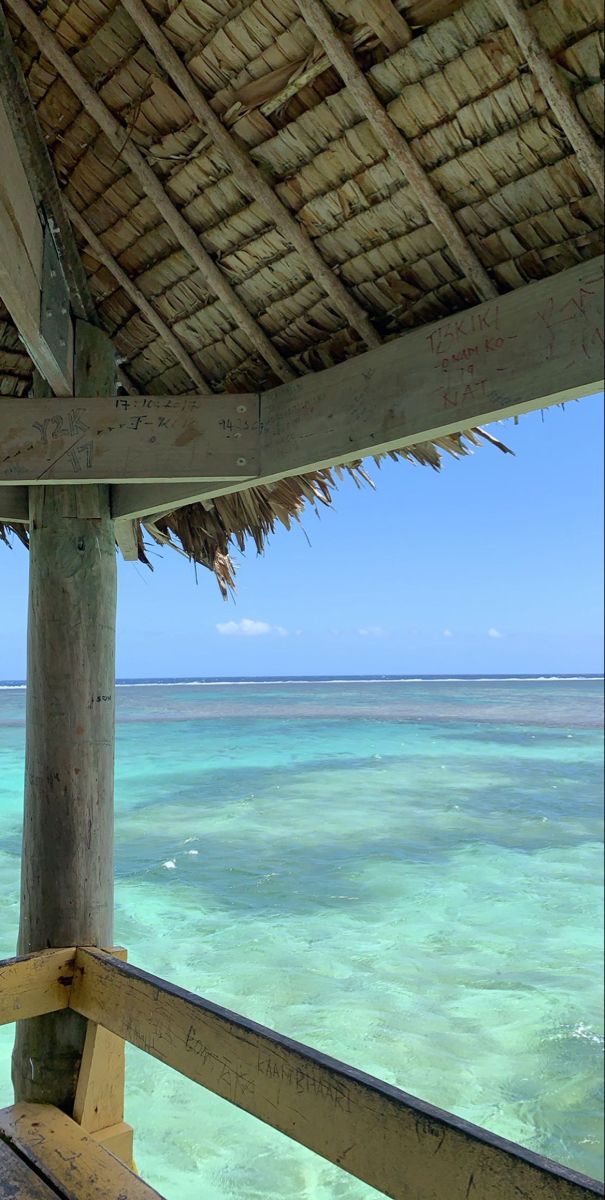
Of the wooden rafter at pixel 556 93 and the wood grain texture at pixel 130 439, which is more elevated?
the wooden rafter at pixel 556 93

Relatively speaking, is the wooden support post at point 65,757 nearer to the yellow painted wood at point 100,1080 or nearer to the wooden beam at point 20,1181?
the yellow painted wood at point 100,1080

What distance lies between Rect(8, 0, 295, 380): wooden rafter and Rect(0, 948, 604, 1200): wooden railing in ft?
4.38

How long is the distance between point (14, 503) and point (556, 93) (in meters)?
1.58

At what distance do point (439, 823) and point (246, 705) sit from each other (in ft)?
67.1

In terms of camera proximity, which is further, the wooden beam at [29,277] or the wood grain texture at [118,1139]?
the wood grain texture at [118,1139]

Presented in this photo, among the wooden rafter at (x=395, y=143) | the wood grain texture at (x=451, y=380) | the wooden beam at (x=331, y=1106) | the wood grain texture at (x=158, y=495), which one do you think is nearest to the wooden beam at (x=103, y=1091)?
the wooden beam at (x=331, y=1106)

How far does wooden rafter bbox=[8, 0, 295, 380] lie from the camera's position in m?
1.60

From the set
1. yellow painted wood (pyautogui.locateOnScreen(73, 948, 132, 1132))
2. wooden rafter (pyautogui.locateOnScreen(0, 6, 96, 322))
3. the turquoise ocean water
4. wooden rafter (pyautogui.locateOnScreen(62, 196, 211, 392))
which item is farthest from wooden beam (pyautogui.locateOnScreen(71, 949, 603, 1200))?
the turquoise ocean water

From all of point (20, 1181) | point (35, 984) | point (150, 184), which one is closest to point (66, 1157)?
point (20, 1181)

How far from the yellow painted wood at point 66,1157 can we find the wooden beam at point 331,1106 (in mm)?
215

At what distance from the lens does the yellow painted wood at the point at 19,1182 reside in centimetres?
139

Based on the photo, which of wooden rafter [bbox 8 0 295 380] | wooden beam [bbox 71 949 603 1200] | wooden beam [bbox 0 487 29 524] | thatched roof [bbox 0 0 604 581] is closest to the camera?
wooden beam [bbox 71 949 603 1200]

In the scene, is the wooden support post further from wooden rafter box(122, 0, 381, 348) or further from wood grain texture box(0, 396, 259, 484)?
wooden rafter box(122, 0, 381, 348)

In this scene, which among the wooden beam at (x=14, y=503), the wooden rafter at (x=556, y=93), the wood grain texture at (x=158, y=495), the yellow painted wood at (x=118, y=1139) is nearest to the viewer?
the wooden rafter at (x=556, y=93)
